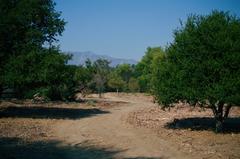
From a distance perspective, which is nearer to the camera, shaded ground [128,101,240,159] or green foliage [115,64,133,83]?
shaded ground [128,101,240,159]

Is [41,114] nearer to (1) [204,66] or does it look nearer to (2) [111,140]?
(2) [111,140]

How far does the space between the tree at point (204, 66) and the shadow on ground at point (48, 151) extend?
7.95m

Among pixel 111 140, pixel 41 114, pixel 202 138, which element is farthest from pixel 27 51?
pixel 202 138

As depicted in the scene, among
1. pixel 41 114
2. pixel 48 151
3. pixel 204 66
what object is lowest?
pixel 48 151

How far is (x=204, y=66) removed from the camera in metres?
23.0

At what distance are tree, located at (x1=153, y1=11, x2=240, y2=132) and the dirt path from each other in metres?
3.64

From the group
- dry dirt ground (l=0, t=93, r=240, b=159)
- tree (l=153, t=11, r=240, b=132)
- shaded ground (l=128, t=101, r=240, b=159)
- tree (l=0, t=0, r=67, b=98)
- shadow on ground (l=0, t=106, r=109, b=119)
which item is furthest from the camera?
shadow on ground (l=0, t=106, r=109, b=119)

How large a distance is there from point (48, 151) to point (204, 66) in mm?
11449

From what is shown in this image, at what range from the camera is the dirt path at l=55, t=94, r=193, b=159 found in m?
16.9

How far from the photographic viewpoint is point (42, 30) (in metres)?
33.0

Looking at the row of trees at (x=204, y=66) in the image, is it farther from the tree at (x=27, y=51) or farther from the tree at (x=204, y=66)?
the tree at (x=27, y=51)

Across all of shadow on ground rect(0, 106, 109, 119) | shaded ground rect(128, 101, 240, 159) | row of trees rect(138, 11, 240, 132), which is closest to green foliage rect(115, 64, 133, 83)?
shadow on ground rect(0, 106, 109, 119)

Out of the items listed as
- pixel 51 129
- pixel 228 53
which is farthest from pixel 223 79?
pixel 51 129

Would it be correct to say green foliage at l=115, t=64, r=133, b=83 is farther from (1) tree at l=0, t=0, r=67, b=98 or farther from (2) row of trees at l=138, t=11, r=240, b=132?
(2) row of trees at l=138, t=11, r=240, b=132
